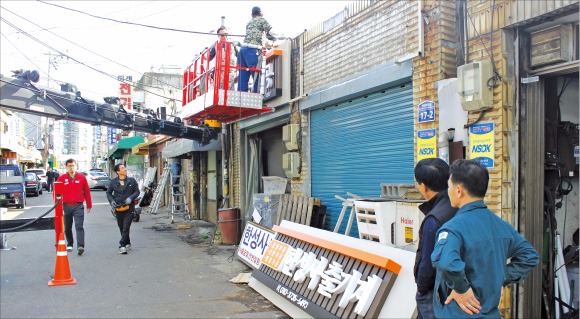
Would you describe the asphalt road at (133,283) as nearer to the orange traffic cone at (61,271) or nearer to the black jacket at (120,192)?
the orange traffic cone at (61,271)

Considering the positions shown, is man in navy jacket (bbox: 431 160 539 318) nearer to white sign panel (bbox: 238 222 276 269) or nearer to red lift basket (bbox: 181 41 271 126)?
white sign panel (bbox: 238 222 276 269)

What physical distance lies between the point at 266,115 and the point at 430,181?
6.92 meters

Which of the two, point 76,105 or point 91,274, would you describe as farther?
point 76,105

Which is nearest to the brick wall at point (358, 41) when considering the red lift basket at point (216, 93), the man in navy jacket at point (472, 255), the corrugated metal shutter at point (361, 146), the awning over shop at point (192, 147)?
the corrugated metal shutter at point (361, 146)

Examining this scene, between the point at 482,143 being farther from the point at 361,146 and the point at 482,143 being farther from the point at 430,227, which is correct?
the point at 361,146

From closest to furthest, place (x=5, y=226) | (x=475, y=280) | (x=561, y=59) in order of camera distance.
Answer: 1. (x=475, y=280)
2. (x=561, y=59)
3. (x=5, y=226)

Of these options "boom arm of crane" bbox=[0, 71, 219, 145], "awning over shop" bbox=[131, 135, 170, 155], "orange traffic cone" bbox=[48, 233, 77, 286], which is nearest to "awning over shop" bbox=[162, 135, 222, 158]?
"boom arm of crane" bbox=[0, 71, 219, 145]

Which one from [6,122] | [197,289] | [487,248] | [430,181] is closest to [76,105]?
[197,289]

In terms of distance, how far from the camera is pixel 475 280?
2459 millimetres

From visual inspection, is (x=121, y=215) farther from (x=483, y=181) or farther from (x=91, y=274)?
(x=483, y=181)

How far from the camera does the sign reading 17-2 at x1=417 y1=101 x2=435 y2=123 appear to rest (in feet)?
17.4

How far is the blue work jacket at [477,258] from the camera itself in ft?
7.82

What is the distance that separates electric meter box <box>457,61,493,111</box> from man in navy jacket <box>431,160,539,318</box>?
222cm

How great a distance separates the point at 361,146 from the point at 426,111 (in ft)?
5.48
